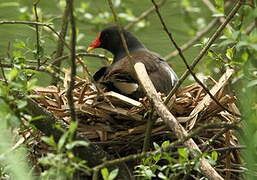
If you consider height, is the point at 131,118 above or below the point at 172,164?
above

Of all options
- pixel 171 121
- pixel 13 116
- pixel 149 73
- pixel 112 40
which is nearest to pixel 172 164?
pixel 171 121

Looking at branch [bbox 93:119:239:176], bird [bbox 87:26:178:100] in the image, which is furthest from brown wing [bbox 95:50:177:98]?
branch [bbox 93:119:239:176]

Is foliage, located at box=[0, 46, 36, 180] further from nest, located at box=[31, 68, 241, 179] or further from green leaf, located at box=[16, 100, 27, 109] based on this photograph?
nest, located at box=[31, 68, 241, 179]

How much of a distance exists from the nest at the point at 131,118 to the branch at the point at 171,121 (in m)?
0.12

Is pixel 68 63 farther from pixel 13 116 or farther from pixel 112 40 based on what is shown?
pixel 112 40

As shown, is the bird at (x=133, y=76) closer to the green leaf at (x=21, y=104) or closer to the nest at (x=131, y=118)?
the nest at (x=131, y=118)

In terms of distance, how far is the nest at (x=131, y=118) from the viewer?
10.4 ft

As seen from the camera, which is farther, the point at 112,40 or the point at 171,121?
the point at 112,40

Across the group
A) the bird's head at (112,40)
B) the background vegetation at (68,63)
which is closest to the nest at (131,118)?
the background vegetation at (68,63)

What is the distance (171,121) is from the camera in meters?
2.74

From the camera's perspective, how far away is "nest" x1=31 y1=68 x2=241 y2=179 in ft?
10.4

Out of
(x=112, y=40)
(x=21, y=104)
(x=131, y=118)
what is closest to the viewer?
(x=21, y=104)

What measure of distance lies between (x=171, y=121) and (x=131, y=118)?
0.46m

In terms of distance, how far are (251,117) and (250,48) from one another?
14.6 inches
